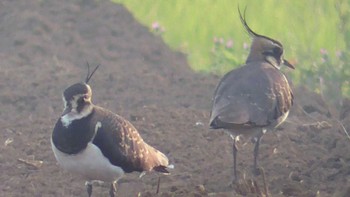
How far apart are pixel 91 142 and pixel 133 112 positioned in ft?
11.0

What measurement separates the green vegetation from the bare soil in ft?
1.57

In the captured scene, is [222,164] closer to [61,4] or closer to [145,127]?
[145,127]

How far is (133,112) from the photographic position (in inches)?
402

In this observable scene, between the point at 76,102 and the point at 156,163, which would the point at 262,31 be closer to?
the point at 156,163

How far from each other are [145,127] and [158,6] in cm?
657

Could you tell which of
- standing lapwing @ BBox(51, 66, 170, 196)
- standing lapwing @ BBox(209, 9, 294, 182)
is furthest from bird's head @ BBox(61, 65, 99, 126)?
standing lapwing @ BBox(209, 9, 294, 182)

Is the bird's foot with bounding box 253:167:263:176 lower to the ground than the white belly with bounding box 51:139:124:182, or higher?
lower

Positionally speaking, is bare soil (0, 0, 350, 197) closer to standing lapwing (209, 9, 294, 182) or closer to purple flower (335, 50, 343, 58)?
standing lapwing (209, 9, 294, 182)

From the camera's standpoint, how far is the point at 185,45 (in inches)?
556

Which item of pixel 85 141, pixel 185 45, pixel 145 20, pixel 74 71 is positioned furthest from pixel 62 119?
pixel 145 20

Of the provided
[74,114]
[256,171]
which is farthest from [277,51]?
[74,114]

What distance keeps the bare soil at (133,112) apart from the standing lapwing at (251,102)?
1.29ft

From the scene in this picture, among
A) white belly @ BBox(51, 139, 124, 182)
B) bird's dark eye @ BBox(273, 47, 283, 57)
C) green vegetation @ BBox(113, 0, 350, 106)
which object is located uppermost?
white belly @ BBox(51, 139, 124, 182)

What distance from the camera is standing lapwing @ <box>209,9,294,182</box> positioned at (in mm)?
7777
